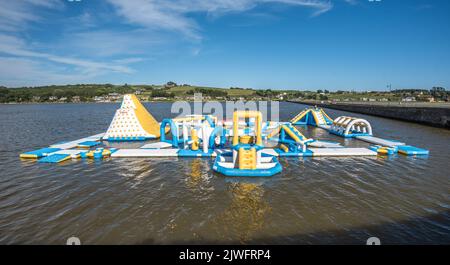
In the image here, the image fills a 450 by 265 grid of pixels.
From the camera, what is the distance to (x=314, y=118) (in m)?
38.9

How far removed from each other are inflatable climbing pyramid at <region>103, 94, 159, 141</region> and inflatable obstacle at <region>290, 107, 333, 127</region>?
27381 millimetres

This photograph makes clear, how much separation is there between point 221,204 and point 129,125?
62.2 ft

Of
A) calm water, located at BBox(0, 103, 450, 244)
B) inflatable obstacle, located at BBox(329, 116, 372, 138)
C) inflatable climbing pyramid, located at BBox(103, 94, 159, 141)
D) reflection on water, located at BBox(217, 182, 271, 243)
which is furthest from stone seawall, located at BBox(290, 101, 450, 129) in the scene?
inflatable climbing pyramid, located at BBox(103, 94, 159, 141)

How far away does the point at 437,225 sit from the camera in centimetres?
862

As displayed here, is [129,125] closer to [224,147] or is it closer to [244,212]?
[224,147]

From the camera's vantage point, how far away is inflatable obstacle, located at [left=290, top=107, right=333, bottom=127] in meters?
38.1

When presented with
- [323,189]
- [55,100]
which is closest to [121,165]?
[323,189]

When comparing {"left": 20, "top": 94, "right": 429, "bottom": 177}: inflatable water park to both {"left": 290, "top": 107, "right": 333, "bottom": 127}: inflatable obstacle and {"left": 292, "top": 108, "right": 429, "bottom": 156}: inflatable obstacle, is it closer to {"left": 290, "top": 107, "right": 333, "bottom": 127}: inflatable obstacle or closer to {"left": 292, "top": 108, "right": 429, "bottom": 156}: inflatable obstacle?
{"left": 292, "top": 108, "right": 429, "bottom": 156}: inflatable obstacle

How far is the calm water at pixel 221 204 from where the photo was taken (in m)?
8.07

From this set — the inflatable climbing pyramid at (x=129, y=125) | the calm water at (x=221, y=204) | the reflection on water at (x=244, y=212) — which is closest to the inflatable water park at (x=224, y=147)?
the inflatable climbing pyramid at (x=129, y=125)

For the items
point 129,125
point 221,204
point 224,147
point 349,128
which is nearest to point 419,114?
point 349,128

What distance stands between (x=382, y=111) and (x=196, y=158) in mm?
55885
